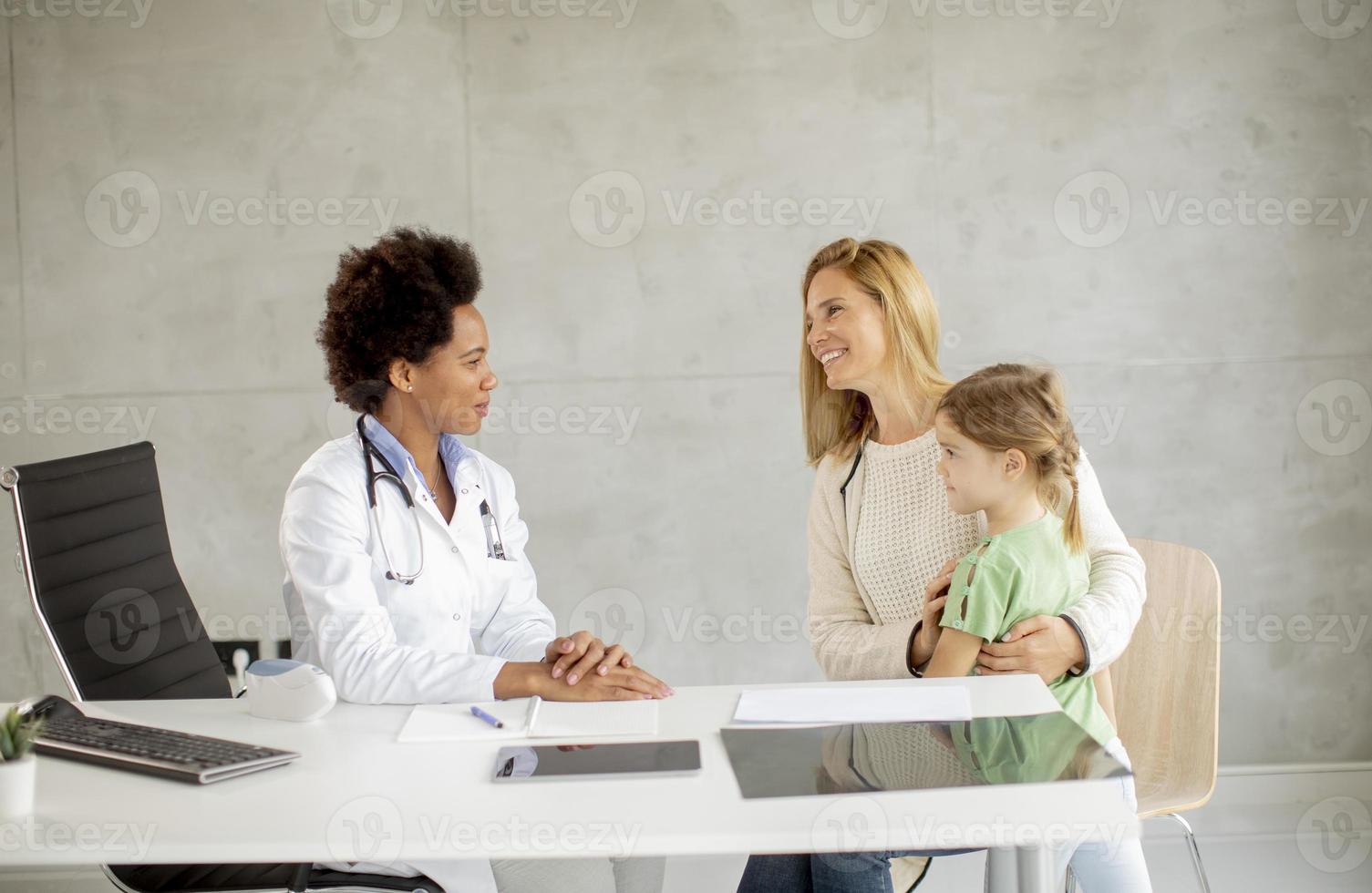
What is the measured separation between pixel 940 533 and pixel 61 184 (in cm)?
299

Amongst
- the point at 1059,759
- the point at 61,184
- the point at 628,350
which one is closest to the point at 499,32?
the point at 628,350

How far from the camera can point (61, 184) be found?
3699mm

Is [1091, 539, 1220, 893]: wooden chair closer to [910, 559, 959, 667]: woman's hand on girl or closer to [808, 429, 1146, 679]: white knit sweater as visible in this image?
[808, 429, 1146, 679]: white knit sweater

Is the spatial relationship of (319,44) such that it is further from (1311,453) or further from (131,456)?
(1311,453)

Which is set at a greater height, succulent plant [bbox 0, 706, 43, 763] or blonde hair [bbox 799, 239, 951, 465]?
blonde hair [bbox 799, 239, 951, 465]

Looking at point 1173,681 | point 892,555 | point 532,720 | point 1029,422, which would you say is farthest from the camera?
point 1173,681

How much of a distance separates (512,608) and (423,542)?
29cm

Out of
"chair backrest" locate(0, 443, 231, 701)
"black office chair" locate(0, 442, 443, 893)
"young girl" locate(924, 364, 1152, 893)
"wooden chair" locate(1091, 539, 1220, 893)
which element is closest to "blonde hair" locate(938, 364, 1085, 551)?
"young girl" locate(924, 364, 1152, 893)

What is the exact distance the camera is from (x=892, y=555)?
2.39m

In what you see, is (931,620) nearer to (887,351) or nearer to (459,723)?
(887,351)

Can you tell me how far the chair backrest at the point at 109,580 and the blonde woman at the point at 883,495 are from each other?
138 centimetres

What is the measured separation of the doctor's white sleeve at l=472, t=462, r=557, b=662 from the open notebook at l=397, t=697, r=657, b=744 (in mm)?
447

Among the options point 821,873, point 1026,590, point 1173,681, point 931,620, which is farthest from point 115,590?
point 1173,681

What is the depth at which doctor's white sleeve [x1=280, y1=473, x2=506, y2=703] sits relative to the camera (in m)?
1.93
